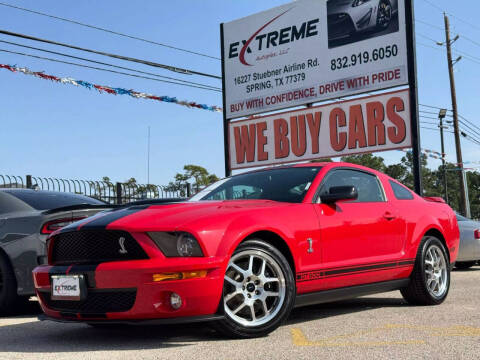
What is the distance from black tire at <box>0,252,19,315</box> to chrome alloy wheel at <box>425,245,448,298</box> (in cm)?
428

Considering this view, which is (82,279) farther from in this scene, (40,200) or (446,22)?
(446,22)

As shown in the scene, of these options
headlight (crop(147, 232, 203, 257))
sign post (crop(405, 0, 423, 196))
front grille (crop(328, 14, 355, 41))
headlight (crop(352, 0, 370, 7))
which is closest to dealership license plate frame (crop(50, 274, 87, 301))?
headlight (crop(147, 232, 203, 257))

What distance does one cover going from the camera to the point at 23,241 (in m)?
6.79

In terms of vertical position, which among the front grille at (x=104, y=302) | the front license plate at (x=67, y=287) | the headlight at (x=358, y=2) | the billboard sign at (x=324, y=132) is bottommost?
the front grille at (x=104, y=302)

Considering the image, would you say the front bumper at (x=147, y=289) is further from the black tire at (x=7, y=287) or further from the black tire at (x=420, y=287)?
the black tire at (x=420, y=287)

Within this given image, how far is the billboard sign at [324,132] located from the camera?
14680mm

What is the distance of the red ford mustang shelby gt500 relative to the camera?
453 centimetres

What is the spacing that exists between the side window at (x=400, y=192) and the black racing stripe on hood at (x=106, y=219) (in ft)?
9.15

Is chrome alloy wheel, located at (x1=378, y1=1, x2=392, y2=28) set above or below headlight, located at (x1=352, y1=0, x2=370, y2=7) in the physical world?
below

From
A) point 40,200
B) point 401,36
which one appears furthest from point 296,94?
point 40,200

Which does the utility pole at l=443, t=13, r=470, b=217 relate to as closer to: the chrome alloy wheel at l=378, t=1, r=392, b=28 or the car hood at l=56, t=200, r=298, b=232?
the chrome alloy wheel at l=378, t=1, r=392, b=28

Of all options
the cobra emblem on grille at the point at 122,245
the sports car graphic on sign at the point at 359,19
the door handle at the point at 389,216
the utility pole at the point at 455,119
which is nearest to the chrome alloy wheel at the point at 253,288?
the cobra emblem on grille at the point at 122,245

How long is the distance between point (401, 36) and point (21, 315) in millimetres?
10597

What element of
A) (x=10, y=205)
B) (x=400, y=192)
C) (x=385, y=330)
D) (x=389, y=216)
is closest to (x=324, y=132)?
(x=400, y=192)
